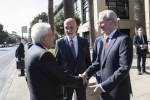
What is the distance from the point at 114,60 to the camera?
2.43 m

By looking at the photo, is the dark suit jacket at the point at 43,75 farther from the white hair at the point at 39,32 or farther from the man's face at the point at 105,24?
the man's face at the point at 105,24

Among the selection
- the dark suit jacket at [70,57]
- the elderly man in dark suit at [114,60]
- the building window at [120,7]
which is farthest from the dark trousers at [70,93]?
the building window at [120,7]

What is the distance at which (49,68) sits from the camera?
6.59 feet

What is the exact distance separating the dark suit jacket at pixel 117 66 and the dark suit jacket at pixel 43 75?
0.56 metres

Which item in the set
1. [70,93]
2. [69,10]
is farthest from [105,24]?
[69,10]

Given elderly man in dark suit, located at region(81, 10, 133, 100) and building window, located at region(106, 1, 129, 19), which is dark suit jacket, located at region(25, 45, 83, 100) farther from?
building window, located at region(106, 1, 129, 19)

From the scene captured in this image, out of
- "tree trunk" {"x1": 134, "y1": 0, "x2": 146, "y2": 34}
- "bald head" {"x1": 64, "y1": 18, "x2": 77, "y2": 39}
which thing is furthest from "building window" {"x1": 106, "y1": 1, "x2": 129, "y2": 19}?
"bald head" {"x1": 64, "y1": 18, "x2": 77, "y2": 39}

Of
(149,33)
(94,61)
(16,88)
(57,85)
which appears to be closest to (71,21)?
(94,61)

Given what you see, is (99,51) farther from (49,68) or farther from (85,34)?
(85,34)

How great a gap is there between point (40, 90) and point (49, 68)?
31 cm

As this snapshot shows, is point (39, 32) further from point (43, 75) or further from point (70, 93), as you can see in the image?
point (70, 93)

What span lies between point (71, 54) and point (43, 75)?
1412 millimetres

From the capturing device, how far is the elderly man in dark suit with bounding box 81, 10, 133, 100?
7.54 feet

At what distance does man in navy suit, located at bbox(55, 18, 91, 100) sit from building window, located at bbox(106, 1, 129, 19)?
2698 centimetres
